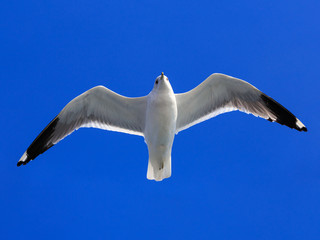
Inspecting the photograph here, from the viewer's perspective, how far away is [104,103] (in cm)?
450

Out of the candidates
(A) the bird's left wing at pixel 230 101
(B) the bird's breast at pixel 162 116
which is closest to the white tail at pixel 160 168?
(B) the bird's breast at pixel 162 116

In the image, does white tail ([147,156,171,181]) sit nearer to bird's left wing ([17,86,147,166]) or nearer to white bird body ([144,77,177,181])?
white bird body ([144,77,177,181])

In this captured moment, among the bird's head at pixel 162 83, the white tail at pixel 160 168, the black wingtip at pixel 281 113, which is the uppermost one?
the bird's head at pixel 162 83

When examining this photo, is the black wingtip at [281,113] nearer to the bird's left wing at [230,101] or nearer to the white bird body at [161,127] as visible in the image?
the bird's left wing at [230,101]

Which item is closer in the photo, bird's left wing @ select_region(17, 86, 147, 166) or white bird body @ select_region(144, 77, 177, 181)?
white bird body @ select_region(144, 77, 177, 181)

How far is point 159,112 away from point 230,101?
0.94 m

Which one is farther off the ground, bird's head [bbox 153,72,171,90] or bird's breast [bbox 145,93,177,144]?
bird's head [bbox 153,72,171,90]

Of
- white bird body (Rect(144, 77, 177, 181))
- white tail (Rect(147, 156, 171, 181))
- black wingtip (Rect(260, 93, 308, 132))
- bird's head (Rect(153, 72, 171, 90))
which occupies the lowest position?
white tail (Rect(147, 156, 171, 181))

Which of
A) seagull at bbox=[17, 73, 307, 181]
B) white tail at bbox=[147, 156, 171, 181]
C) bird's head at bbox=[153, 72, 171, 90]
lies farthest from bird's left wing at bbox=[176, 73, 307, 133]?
white tail at bbox=[147, 156, 171, 181]

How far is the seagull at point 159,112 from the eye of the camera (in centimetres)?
419

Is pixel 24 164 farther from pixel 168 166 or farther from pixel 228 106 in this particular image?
pixel 228 106

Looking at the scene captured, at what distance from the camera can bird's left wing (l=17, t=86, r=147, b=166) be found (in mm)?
4422

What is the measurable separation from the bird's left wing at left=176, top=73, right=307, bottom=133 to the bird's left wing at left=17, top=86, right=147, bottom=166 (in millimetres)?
539

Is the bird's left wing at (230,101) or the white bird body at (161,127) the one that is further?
the bird's left wing at (230,101)
